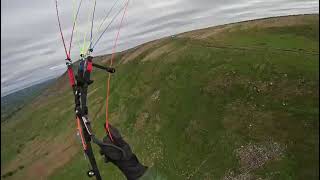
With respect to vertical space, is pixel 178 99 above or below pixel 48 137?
above

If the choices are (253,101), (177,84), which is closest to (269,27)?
(177,84)

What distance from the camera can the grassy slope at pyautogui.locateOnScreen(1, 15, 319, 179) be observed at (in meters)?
42.5

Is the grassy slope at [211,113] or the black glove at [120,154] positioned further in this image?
the grassy slope at [211,113]

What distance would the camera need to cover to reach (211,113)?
5238 cm

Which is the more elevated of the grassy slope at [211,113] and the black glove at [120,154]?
the black glove at [120,154]

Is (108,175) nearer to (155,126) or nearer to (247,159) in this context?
(155,126)

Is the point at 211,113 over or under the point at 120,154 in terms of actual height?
under

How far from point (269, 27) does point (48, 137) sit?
60349mm

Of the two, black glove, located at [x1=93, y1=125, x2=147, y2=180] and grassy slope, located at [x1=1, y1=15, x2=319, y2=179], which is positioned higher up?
black glove, located at [x1=93, y1=125, x2=147, y2=180]

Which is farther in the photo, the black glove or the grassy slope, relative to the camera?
the grassy slope

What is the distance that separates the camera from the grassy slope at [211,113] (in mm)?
42469

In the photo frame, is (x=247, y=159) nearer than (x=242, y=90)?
Yes

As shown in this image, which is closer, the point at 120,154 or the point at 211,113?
the point at 120,154

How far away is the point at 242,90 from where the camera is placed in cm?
5459
